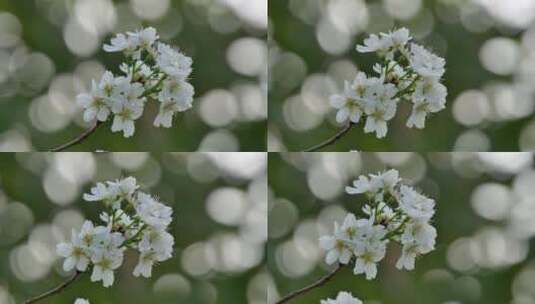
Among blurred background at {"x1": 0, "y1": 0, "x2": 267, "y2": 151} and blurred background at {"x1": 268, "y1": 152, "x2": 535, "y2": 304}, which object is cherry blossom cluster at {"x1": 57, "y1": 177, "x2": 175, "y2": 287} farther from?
blurred background at {"x1": 268, "y1": 152, "x2": 535, "y2": 304}

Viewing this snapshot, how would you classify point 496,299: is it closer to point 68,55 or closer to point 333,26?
point 333,26

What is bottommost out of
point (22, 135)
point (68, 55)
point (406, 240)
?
point (406, 240)

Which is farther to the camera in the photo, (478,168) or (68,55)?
(478,168)

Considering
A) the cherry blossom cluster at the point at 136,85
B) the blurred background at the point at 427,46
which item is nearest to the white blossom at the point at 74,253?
the cherry blossom cluster at the point at 136,85

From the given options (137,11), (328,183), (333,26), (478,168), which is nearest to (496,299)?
(478,168)

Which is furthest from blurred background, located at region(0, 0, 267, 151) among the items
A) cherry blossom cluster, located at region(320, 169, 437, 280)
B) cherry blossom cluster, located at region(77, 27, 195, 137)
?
cherry blossom cluster, located at region(320, 169, 437, 280)

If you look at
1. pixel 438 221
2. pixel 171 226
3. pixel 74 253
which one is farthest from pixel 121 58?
pixel 74 253

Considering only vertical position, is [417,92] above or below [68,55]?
below
